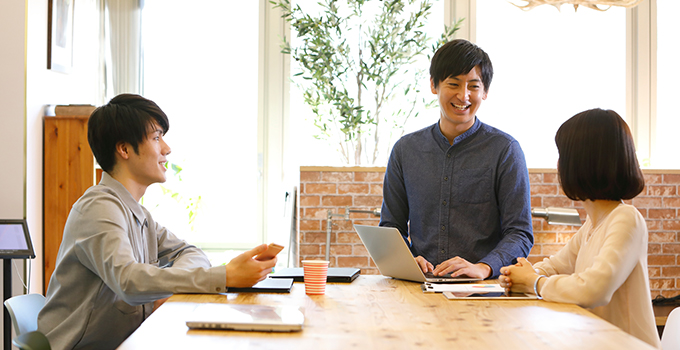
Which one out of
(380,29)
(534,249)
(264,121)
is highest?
(380,29)

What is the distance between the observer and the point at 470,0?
4.65 meters

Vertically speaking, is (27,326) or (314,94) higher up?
(314,94)

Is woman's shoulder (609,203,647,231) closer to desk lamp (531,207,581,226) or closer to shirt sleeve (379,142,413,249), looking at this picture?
shirt sleeve (379,142,413,249)

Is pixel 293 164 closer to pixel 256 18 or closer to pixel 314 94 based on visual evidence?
pixel 314 94

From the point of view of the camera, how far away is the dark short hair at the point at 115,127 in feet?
6.00

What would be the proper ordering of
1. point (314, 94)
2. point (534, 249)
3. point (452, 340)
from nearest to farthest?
1. point (452, 340)
2. point (534, 249)
3. point (314, 94)

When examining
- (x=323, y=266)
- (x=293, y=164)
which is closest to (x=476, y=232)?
(x=323, y=266)

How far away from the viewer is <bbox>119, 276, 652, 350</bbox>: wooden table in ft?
3.71

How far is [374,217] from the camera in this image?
377 centimetres

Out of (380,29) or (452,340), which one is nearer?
(452,340)

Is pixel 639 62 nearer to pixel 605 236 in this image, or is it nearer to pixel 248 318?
pixel 605 236

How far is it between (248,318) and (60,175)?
2.57 meters

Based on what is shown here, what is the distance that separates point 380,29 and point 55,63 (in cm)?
211

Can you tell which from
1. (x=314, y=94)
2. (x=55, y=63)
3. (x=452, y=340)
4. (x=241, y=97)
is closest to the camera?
(x=452, y=340)
